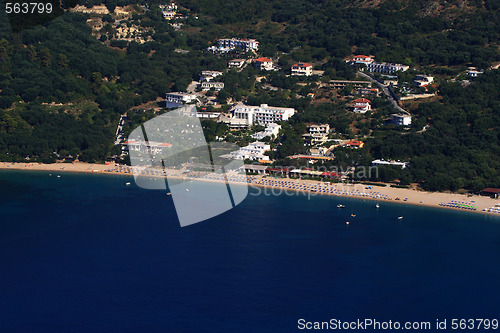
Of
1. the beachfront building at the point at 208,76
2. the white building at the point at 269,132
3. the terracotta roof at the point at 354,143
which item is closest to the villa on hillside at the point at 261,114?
the white building at the point at 269,132

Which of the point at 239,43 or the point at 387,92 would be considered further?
the point at 239,43

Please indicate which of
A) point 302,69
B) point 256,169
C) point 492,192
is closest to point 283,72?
point 302,69

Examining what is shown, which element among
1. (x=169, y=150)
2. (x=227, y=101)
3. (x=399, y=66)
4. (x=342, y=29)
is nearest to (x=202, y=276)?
(x=169, y=150)

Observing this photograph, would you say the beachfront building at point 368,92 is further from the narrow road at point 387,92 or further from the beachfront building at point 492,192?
the beachfront building at point 492,192

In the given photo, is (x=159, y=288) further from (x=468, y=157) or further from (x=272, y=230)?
(x=468, y=157)

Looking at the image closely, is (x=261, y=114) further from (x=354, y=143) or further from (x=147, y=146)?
(x=147, y=146)

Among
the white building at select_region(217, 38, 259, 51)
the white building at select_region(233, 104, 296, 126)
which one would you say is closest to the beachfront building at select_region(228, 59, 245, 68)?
the white building at select_region(217, 38, 259, 51)

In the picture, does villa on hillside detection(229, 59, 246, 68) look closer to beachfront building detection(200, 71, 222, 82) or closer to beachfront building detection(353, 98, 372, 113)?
beachfront building detection(200, 71, 222, 82)
